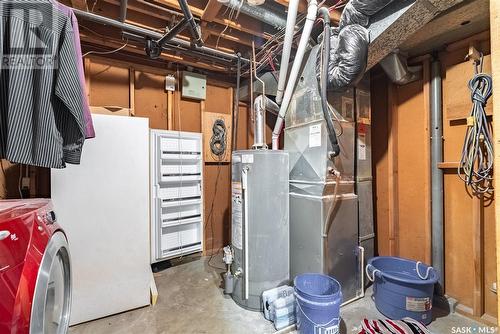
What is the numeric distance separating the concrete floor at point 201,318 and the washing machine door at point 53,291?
550mm

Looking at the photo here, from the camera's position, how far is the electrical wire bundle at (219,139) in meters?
3.27

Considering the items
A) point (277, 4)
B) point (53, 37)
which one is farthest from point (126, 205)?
point (277, 4)

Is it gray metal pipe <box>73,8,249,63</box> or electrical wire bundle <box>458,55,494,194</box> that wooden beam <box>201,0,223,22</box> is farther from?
electrical wire bundle <box>458,55,494,194</box>

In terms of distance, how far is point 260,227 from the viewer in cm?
200

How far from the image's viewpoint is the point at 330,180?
2.01 metres

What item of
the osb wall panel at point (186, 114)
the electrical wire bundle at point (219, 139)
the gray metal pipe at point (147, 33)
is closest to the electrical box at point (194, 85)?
the osb wall panel at point (186, 114)

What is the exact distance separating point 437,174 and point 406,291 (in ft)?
3.42

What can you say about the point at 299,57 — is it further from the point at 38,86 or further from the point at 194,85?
the point at 38,86

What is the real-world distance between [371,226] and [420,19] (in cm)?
175

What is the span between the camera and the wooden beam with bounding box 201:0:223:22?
1.89 m

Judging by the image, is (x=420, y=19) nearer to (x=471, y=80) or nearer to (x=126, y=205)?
(x=471, y=80)

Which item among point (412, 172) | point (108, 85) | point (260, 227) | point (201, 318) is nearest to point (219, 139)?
point (108, 85)

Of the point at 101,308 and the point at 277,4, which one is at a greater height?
the point at 277,4

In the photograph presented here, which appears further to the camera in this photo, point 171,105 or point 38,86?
point 171,105
